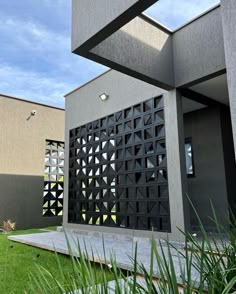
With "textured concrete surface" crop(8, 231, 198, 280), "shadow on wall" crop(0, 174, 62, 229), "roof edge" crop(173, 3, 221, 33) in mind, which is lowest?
"textured concrete surface" crop(8, 231, 198, 280)

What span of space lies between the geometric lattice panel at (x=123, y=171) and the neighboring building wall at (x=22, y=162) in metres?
3.21

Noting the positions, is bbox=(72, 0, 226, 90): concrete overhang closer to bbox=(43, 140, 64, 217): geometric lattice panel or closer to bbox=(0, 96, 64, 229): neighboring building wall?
→ bbox=(0, 96, 64, 229): neighboring building wall

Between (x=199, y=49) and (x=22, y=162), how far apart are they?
8378mm

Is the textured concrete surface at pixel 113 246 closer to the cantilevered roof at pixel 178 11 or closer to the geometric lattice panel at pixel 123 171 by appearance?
the geometric lattice panel at pixel 123 171

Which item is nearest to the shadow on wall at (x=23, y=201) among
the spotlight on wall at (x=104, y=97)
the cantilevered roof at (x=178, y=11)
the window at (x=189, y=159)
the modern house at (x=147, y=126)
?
the modern house at (x=147, y=126)

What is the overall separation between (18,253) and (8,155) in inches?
233

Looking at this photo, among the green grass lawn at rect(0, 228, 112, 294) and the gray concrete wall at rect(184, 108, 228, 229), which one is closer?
the green grass lawn at rect(0, 228, 112, 294)

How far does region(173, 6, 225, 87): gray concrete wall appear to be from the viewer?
16.2ft

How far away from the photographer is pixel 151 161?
238 inches

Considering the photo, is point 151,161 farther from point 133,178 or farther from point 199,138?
point 199,138

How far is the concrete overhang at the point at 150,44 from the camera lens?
12.9 feet

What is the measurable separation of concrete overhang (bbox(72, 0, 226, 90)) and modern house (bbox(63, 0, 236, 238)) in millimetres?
19

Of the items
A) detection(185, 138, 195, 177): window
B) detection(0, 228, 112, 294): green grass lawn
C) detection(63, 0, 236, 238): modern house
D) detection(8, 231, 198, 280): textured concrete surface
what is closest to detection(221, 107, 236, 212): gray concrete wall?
detection(63, 0, 236, 238): modern house

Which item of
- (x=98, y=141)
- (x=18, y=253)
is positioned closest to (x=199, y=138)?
(x=98, y=141)
